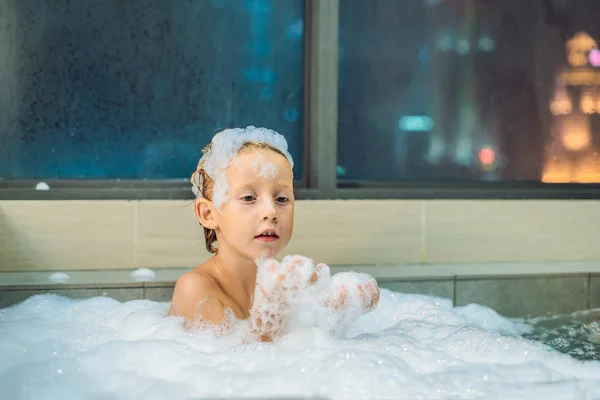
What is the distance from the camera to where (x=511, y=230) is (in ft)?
12.2

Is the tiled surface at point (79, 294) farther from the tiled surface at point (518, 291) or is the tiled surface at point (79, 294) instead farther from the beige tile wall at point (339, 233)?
the tiled surface at point (518, 291)

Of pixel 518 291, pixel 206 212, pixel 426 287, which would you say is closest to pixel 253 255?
pixel 206 212

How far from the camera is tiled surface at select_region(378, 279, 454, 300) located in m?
3.03

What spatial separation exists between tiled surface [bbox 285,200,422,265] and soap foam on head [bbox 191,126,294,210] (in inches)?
39.2

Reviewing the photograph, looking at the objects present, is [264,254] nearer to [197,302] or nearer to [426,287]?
[197,302]

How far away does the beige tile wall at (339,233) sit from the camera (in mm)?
3197

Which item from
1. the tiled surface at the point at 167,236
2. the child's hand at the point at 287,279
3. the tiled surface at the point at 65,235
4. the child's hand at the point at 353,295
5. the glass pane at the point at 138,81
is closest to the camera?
the child's hand at the point at 287,279

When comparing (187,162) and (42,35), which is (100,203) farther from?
(42,35)

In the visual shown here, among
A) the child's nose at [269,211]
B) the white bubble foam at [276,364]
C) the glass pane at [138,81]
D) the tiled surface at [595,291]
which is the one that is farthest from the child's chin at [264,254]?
the tiled surface at [595,291]

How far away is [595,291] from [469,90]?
56.2 inches

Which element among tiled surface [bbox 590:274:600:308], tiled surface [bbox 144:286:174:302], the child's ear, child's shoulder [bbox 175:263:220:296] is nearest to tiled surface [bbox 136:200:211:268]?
tiled surface [bbox 144:286:174:302]

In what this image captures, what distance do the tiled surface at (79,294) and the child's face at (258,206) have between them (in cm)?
77

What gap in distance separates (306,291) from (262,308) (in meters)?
0.15

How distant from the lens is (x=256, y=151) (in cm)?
230
